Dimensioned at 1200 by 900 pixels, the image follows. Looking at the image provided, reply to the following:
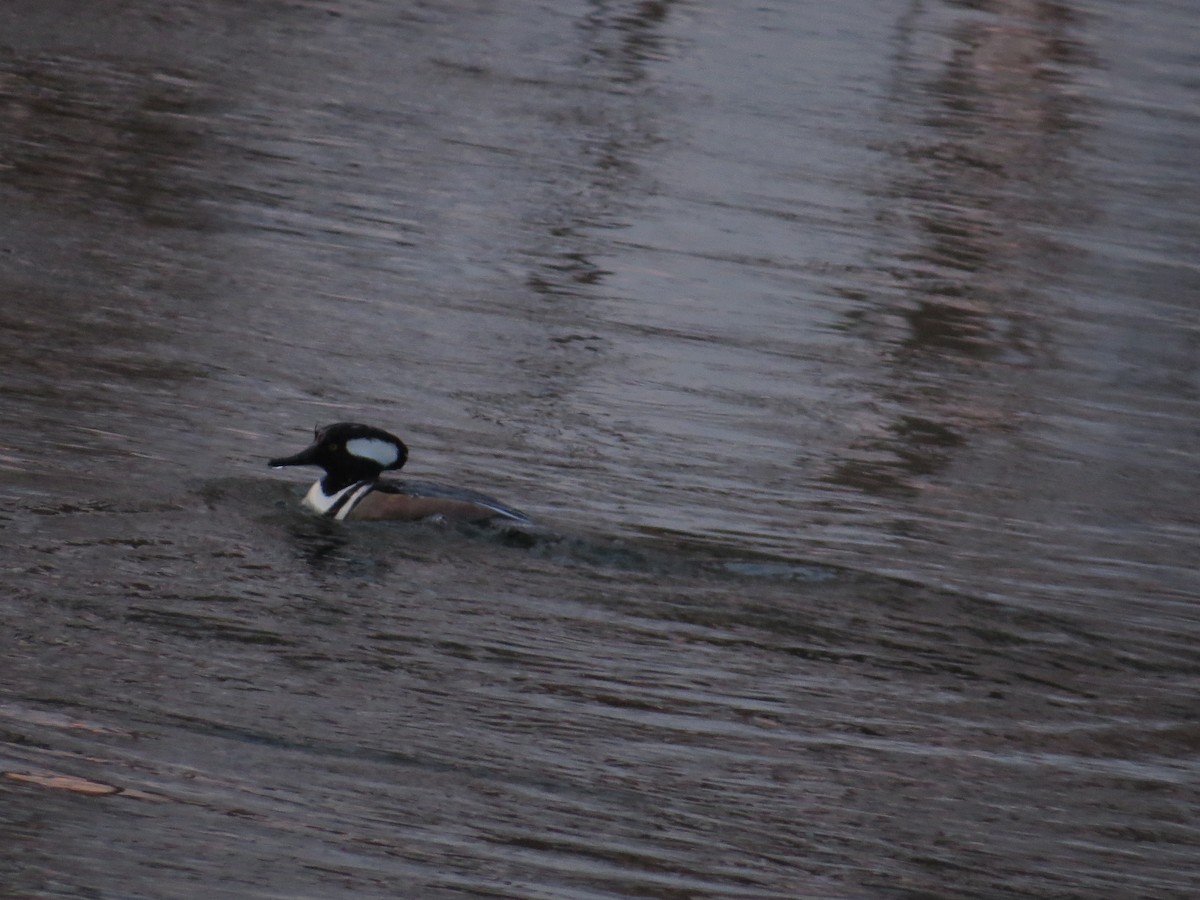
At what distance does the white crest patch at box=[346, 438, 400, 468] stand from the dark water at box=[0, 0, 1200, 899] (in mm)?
324

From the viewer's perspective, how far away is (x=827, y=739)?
685 centimetres

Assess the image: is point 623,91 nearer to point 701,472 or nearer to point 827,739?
point 701,472

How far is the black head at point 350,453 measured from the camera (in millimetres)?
8727

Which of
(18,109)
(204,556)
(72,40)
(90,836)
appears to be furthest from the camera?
(72,40)

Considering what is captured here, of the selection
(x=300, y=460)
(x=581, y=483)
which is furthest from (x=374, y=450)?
(x=581, y=483)

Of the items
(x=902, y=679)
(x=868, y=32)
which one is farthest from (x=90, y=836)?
(x=868, y=32)

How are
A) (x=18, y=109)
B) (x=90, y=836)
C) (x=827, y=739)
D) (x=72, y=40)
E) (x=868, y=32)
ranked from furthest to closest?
1. (x=868, y=32)
2. (x=72, y=40)
3. (x=18, y=109)
4. (x=827, y=739)
5. (x=90, y=836)

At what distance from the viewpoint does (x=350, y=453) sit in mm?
8758

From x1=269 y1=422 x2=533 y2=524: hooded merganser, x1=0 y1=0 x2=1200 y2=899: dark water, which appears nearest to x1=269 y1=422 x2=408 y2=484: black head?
x1=269 y1=422 x2=533 y2=524: hooded merganser

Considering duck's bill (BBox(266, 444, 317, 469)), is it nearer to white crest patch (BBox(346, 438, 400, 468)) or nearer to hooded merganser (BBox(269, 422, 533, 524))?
hooded merganser (BBox(269, 422, 533, 524))

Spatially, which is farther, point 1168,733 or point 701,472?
→ point 701,472

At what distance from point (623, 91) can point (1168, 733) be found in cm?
1325

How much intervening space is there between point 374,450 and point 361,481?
0.15 meters

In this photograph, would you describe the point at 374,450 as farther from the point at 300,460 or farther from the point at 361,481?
the point at 300,460
